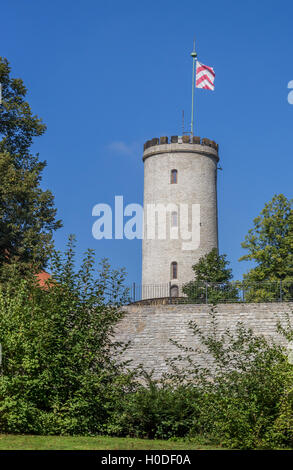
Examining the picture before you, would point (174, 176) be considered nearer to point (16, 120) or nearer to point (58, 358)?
point (16, 120)

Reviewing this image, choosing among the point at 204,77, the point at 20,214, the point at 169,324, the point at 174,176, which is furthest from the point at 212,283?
the point at 204,77

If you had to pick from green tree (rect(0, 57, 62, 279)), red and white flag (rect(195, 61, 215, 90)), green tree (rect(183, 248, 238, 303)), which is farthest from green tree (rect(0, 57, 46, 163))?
red and white flag (rect(195, 61, 215, 90))

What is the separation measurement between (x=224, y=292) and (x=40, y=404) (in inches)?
606

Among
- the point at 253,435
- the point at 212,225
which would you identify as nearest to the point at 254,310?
the point at 253,435

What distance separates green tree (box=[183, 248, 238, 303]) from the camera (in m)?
30.1

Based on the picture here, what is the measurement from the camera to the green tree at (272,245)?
123 feet

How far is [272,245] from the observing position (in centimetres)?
3916

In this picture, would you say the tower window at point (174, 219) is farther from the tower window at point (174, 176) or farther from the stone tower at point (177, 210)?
the tower window at point (174, 176)

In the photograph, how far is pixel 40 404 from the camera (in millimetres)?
16047

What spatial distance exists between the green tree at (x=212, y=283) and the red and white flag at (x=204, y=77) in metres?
11.0

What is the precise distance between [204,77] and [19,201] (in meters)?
23.4

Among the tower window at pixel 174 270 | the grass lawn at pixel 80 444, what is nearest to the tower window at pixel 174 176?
the tower window at pixel 174 270

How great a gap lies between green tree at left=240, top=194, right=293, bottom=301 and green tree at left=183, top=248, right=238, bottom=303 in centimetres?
152
